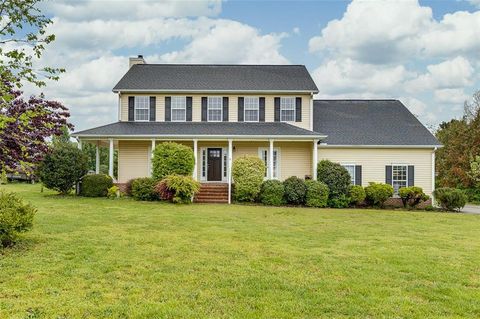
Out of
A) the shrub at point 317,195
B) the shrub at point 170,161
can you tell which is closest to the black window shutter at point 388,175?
the shrub at point 317,195

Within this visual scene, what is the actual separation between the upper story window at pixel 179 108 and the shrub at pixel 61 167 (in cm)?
553

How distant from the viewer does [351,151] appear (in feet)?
71.0

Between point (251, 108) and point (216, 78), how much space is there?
9.35 feet

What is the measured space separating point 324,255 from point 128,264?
3.78 meters

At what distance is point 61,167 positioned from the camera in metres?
19.5

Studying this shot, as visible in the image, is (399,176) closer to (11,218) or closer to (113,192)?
(113,192)

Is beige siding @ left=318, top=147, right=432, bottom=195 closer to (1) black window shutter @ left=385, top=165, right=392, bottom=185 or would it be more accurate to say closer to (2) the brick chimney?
(1) black window shutter @ left=385, top=165, right=392, bottom=185

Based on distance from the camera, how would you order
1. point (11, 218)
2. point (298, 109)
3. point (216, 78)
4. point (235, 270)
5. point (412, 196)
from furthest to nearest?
point (216, 78), point (298, 109), point (412, 196), point (11, 218), point (235, 270)

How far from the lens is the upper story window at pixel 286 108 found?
22.8 m

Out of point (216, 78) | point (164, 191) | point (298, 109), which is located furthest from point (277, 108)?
point (164, 191)

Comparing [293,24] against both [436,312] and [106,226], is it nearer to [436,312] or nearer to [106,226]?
[106,226]

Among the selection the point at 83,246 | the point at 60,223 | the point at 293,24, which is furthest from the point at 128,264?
the point at 293,24

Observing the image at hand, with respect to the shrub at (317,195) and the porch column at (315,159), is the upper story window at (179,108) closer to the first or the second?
the porch column at (315,159)

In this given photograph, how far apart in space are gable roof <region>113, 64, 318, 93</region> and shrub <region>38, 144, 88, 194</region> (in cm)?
468
